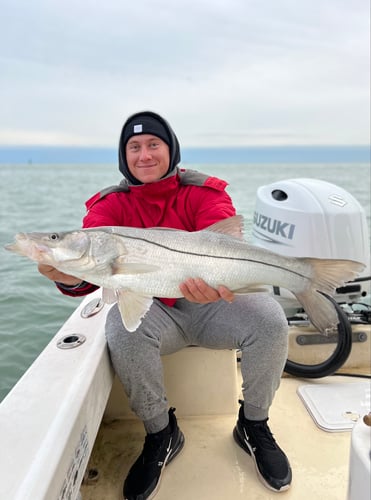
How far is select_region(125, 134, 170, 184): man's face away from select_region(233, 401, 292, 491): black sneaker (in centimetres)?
129

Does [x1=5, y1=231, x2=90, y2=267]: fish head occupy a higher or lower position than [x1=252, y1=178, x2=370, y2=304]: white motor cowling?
higher

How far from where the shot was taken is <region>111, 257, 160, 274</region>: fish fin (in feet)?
5.59

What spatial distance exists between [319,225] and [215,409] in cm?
143

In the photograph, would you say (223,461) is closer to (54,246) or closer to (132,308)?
(132,308)

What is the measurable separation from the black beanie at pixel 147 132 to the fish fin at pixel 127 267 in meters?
0.74

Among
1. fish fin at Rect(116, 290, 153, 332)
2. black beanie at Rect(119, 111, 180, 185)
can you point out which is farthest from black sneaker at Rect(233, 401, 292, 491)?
black beanie at Rect(119, 111, 180, 185)

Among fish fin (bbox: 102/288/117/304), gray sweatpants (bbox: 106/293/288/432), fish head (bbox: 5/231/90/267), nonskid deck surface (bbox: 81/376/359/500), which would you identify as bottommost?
nonskid deck surface (bbox: 81/376/359/500)

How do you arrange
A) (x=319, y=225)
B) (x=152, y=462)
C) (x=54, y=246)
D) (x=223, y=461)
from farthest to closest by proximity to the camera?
(x=319, y=225) → (x=223, y=461) → (x=152, y=462) → (x=54, y=246)

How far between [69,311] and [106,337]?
11.9ft

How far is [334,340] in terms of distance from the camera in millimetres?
3033

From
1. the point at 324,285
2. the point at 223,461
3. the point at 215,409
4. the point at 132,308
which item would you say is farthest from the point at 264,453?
the point at 132,308

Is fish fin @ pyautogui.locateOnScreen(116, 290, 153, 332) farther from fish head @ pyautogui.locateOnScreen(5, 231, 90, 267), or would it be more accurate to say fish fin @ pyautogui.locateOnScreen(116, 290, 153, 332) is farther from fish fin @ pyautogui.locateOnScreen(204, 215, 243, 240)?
fish fin @ pyautogui.locateOnScreen(204, 215, 243, 240)

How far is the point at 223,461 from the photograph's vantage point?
6.96ft

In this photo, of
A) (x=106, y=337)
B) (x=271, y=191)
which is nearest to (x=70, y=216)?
(x=271, y=191)
